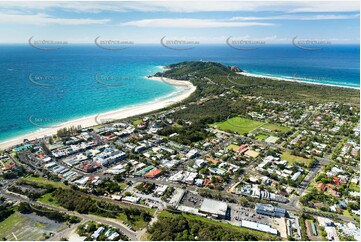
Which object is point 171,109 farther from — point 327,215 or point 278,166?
point 327,215

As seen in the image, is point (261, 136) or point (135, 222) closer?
point (135, 222)

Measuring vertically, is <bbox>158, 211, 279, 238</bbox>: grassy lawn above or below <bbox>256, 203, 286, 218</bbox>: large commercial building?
below

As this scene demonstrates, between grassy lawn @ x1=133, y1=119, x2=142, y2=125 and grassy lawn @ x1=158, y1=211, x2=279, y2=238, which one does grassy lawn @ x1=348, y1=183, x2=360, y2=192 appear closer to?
grassy lawn @ x1=158, y1=211, x2=279, y2=238

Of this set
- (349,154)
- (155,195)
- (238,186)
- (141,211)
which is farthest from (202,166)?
(349,154)

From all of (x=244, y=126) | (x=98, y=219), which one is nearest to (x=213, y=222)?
(x=98, y=219)

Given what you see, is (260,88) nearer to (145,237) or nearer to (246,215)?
(246,215)

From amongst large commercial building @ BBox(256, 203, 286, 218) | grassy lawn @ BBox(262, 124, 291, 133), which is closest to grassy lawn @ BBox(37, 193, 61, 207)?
large commercial building @ BBox(256, 203, 286, 218)

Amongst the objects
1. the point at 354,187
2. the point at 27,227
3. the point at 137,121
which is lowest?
the point at 27,227
